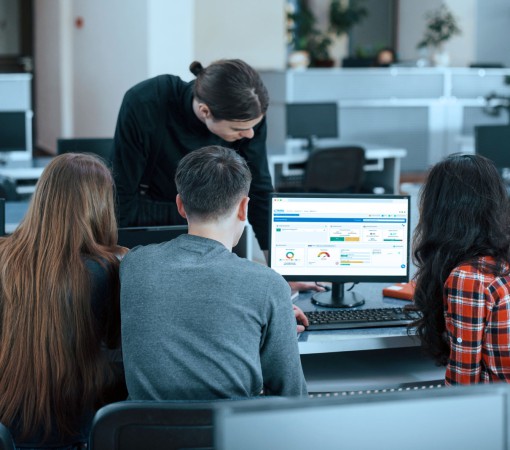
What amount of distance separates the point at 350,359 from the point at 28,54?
27.1ft

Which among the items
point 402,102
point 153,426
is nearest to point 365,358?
point 153,426

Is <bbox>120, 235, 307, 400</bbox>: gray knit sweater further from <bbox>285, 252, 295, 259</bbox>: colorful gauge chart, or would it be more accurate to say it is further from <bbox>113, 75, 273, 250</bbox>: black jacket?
<bbox>113, 75, 273, 250</bbox>: black jacket

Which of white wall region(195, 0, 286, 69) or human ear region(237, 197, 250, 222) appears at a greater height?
white wall region(195, 0, 286, 69)

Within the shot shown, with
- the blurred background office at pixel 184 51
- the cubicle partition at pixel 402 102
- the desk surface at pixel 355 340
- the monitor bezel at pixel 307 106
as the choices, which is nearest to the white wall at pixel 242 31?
the blurred background office at pixel 184 51

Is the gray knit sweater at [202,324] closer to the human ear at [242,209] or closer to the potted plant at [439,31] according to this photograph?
the human ear at [242,209]

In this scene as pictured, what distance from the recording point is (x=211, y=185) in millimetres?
1786

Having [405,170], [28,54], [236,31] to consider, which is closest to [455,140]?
[405,170]

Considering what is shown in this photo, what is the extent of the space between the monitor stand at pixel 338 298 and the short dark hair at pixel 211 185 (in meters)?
0.79

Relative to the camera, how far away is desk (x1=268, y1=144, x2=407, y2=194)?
6395 millimetres

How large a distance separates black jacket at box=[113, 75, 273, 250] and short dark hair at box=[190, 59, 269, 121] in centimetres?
21

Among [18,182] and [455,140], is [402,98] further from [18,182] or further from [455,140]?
[18,182]

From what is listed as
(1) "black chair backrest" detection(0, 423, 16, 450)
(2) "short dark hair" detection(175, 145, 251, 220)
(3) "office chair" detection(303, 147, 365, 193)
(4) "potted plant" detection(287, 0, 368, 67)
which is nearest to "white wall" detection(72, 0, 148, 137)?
(3) "office chair" detection(303, 147, 365, 193)

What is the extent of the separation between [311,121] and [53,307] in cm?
536

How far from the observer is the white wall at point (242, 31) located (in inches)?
343
